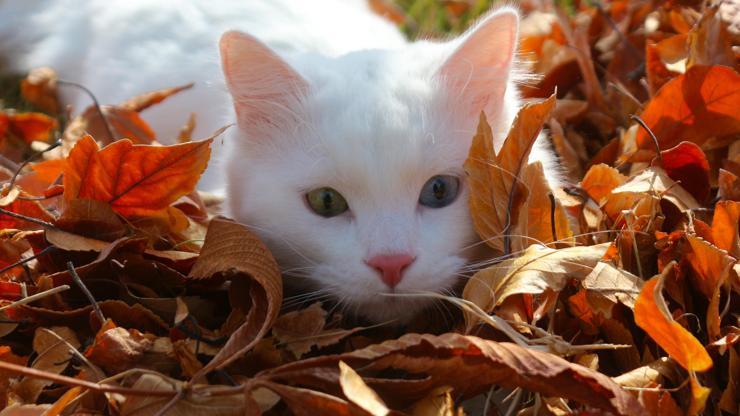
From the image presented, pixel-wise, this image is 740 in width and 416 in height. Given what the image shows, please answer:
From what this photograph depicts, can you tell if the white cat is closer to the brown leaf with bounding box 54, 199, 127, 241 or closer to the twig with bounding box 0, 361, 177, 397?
the brown leaf with bounding box 54, 199, 127, 241

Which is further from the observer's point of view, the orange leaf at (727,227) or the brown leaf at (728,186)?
→ the brown leaf at (728,186)

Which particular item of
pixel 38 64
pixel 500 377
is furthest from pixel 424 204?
pixel 38 64

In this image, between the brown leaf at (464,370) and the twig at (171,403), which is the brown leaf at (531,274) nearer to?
the brown leaf at (464,370)

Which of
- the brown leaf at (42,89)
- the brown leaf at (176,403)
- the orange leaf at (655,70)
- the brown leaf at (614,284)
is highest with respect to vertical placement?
the orange leaf at (655,70)

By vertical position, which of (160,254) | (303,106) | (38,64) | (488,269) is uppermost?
(303,106)

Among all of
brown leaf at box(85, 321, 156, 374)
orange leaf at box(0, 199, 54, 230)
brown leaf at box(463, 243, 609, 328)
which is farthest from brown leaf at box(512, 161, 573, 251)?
orange leaf at box(0, 199, 54, 230)

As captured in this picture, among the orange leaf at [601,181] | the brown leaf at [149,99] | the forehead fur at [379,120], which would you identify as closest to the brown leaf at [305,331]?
the forehead fur at [379,120]

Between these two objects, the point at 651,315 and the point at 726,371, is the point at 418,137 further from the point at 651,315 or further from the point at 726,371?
the point at 726,371

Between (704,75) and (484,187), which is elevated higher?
(704,75)
